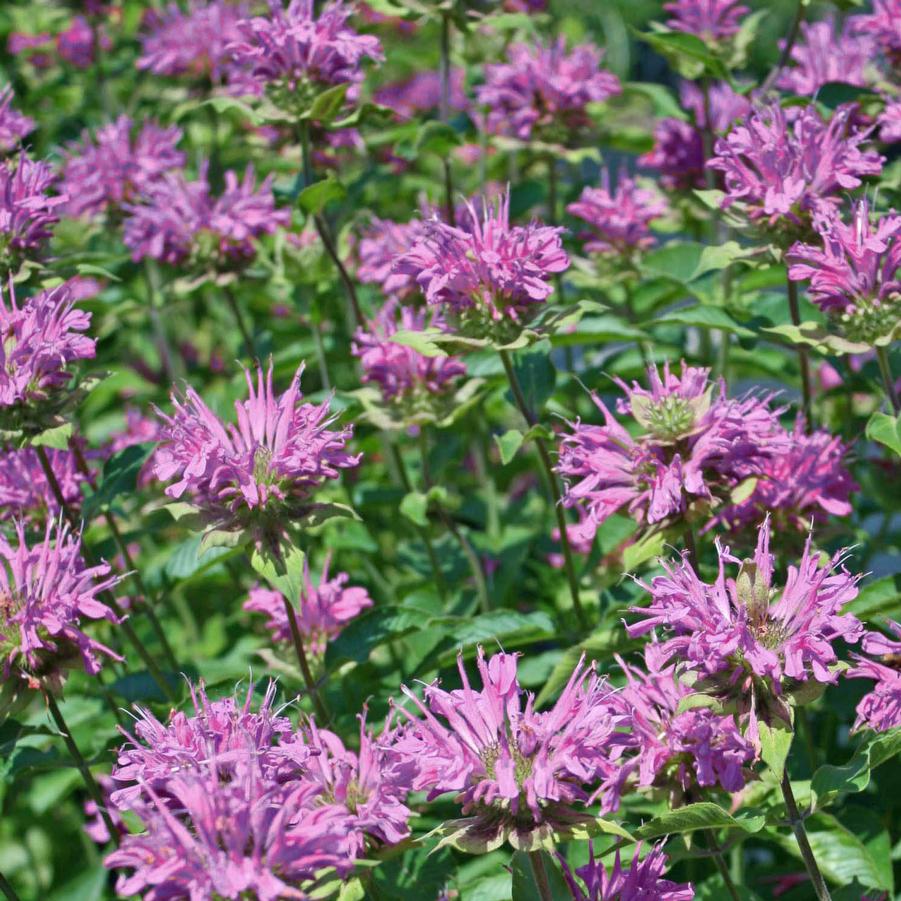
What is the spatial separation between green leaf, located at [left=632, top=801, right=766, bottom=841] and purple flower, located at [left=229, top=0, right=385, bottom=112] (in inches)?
53.2

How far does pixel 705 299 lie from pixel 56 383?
1.11m

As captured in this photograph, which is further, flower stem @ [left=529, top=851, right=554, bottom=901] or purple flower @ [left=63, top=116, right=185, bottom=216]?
purple flower @ [left=63, top=116, right=185, bottom=216]

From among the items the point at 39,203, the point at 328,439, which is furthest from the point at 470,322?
the point at 39,203

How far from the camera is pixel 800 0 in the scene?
6.54ft

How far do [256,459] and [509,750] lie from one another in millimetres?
517

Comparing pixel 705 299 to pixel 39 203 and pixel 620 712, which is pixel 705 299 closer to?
pixel 620 712

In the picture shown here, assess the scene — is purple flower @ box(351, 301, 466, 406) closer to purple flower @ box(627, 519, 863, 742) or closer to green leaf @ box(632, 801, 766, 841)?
purple flower @ box(627, 519, 863, 742)

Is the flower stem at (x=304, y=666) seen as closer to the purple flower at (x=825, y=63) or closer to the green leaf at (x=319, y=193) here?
the green leaf at (x=319, y=193)

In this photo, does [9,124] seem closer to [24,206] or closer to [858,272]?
[24,206]

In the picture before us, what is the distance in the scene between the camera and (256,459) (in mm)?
1541

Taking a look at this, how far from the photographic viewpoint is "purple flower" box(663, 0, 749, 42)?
2438 mm

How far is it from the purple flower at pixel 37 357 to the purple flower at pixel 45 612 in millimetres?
192

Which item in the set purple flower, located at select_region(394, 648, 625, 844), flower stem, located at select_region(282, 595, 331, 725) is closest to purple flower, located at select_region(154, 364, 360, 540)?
flower stem, located at select_region(282, 595, 331, 725)

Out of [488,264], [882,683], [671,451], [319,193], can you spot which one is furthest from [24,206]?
[882,683]
